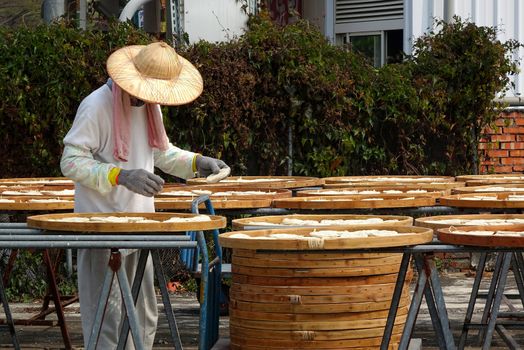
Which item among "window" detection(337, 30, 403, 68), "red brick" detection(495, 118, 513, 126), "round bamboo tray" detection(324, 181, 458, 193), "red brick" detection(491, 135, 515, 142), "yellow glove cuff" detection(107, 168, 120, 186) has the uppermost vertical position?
"window" detection(337, 30, 403, 68)

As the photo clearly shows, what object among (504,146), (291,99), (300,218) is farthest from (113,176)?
(504,146)

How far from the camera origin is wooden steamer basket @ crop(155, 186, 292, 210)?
22.7 feet

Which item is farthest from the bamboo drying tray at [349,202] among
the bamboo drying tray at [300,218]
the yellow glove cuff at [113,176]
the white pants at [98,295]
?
the yellow glove cuff at [113,176]

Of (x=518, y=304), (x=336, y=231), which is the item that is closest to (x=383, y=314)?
(x=336, y=231)

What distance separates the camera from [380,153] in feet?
36.3

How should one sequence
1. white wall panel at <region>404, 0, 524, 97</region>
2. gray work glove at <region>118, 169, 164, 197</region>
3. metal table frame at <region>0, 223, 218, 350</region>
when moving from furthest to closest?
white wall panel at <region>404, 0, 524, 97</region>
gray work glove at <region>118, 169, 164, 197</region>
metal table frame at <region>0, 223, 218, 350</region>

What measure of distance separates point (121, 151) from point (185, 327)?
2.92 m

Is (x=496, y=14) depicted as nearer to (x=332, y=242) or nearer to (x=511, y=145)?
(x=511, y=145)

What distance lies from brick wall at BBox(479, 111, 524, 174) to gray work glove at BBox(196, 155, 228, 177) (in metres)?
5.47

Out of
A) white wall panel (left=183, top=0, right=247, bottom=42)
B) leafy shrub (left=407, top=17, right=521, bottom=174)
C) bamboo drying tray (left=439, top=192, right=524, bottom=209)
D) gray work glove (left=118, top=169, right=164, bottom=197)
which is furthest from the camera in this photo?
white wall panel (left=183, top=0, right=247, bottom=42)

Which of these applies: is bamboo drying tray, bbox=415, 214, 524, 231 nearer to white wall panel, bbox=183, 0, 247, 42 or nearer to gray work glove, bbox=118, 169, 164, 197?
gray work glove, bbox=118, 169, 164, 197

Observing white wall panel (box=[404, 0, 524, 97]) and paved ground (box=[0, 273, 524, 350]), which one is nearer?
paved ground (box=[0, 273, 524, 350])

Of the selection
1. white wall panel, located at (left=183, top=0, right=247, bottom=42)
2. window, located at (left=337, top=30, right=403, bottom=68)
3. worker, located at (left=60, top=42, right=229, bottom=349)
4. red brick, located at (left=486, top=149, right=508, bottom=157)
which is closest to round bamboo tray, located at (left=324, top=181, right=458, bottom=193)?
worker, located at (left=60, top=42, right=229, bottom=349)

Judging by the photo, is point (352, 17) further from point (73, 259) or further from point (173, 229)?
point (173, 229)
